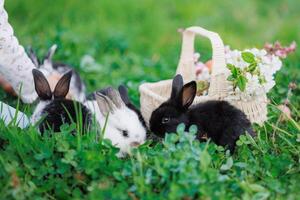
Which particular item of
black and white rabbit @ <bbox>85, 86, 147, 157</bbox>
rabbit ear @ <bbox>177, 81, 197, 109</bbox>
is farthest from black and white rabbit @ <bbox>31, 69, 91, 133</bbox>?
rabbit ear @ <bbox>177, 81, 197, 109</bbox>

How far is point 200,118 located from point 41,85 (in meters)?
1.09

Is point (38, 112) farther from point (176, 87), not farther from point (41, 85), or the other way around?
point (176, 87)

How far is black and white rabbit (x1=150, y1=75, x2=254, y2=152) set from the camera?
4.11 m

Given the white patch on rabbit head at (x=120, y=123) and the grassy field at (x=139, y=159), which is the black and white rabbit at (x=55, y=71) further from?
the white patch on rabbit head at (x=120, y=123)

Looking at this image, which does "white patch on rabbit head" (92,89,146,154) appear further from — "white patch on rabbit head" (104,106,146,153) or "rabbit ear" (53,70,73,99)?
"rabbit ear" (53,70,73,99)

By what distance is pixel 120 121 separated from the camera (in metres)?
4.11

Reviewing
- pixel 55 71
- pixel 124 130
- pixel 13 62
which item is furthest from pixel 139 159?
pixel 55 71

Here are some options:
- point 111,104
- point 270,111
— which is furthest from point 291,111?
point 111,104

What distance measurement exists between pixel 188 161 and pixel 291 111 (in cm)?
159

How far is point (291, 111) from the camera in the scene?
4738 mm

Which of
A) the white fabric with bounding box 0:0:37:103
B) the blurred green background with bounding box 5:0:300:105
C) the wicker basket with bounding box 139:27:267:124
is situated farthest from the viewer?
the blurred green background with bounding box 5:0:300:105

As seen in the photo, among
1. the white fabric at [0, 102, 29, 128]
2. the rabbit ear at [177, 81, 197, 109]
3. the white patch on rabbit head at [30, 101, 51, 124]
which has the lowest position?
the white fabric at [0, 102, 29, 128]

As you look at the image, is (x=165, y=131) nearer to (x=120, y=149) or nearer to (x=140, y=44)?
(x=120, y=149)

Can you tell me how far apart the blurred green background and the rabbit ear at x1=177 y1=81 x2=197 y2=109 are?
1275 millimetres
